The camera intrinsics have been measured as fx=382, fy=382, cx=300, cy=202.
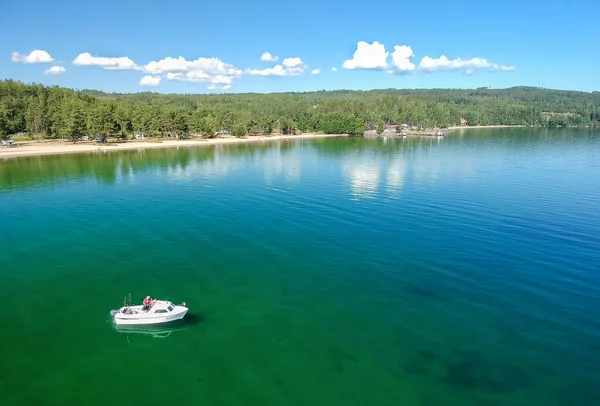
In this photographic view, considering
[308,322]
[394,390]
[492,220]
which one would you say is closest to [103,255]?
[308,322]

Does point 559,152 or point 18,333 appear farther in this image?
point 559,152

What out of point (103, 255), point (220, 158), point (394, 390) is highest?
point (220, 158)

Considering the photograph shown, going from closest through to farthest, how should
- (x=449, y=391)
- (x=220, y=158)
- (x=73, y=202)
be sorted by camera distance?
1. (x=449, y=391)
2. (x=73, y=202)
3. (x=220, y=158)

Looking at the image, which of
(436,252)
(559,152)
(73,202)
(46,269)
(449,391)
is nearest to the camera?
(449,391)

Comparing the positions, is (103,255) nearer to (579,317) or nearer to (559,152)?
(579,317)

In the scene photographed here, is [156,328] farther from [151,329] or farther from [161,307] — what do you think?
[161,307]

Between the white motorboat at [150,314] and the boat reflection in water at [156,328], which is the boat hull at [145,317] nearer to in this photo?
the white motorboat at [150,314]

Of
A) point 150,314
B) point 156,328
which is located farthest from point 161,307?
point 156,328
